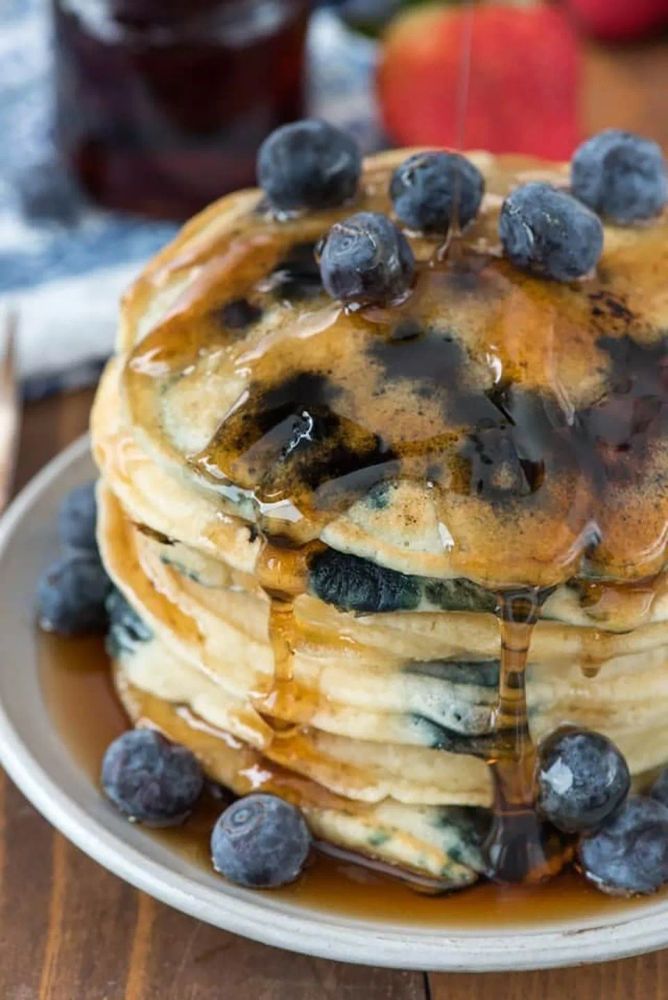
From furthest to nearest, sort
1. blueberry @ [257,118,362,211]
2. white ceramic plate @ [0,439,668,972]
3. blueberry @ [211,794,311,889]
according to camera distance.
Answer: blueberry @ [257,118,362,211]
blueberry @ [211,794,311,889]
white ceramic plate @ [0,439,668,972]

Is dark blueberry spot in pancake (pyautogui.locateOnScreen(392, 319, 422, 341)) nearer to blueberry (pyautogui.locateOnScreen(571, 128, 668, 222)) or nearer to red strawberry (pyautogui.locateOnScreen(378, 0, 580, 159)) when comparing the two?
blueberry (pyautogui.locateOnScreen(571, 128, 668, 222))

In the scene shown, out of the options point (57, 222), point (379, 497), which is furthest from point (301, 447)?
point (57, 222)

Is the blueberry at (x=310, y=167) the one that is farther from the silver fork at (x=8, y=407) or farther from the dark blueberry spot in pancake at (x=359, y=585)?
the silver fork at (x=8, y=407)

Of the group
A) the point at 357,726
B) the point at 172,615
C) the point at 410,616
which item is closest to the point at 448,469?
the point at 410,616

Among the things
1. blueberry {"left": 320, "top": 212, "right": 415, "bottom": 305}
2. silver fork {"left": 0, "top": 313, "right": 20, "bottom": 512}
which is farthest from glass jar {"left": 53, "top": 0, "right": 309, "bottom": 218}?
blueberry {"left": 320, "top": 212, "right": 415, "bottom": 305}

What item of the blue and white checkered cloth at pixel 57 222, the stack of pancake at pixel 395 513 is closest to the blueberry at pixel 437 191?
the stack of pancake at pixel 395 513

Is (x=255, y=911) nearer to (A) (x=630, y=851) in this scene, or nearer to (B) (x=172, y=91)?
(A) (x=630, y=851)

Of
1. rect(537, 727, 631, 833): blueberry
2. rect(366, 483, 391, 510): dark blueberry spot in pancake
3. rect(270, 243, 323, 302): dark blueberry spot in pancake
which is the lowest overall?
rect(537, 727, 631, 833): blueberry
